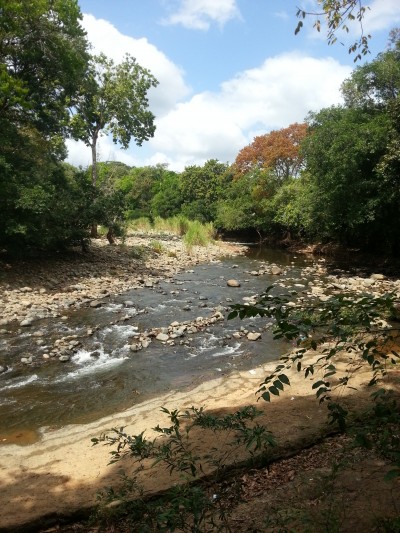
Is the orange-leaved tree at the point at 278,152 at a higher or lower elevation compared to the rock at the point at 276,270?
higher

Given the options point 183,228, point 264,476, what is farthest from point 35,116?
point 264,476

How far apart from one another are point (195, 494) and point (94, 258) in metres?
14.4

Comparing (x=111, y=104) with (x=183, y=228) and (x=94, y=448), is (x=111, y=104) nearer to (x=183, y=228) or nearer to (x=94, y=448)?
(x=183, y=228)

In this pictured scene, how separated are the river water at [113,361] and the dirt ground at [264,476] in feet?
1.97

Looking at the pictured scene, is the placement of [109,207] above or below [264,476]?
above

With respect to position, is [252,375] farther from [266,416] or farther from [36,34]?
[36,34]

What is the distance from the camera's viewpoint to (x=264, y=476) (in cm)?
334

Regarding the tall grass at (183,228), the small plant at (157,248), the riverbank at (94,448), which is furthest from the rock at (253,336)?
Answer: the tall grass at (183,228)

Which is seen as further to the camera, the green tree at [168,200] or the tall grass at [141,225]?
the green tree at [168,200]

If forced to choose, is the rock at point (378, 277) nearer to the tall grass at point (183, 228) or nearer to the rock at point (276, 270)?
the rock at point (276, 270)

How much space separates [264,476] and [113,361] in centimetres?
428

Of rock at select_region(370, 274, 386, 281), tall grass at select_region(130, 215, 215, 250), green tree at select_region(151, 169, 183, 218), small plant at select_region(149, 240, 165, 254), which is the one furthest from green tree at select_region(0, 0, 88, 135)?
green tree at select_region(151, 169, 183, 218)

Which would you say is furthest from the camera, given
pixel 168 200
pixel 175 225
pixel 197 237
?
pixel 168 200

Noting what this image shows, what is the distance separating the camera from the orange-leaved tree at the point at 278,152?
1209 inches
